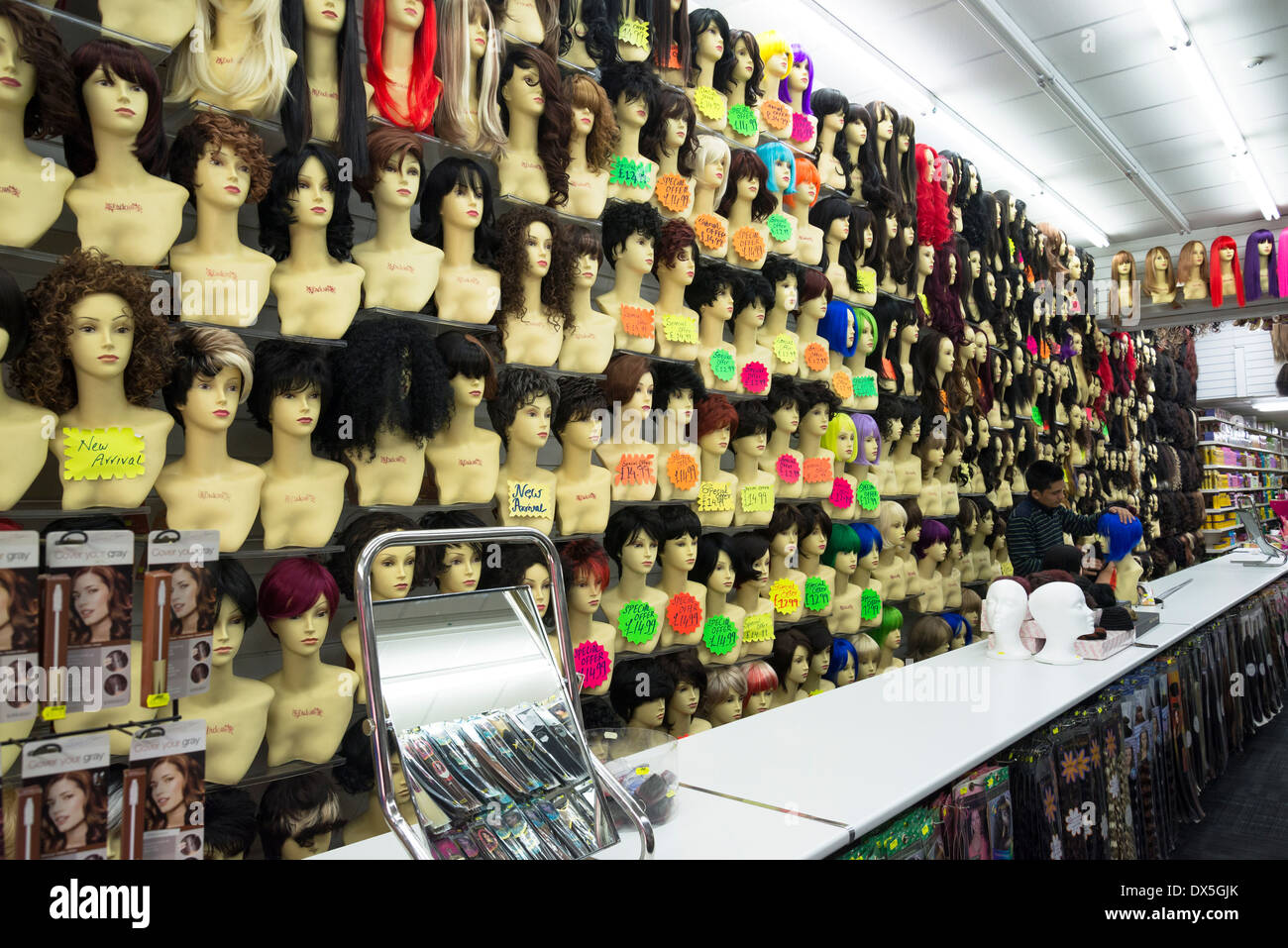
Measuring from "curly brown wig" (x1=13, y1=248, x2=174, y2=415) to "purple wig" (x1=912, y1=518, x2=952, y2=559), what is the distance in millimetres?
3768

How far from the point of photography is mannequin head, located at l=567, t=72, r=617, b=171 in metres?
2.79

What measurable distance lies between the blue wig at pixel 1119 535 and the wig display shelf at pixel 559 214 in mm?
2546

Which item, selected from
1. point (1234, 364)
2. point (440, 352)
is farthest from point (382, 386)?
point (1234, 364)

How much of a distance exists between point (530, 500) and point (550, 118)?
1236 millimetres

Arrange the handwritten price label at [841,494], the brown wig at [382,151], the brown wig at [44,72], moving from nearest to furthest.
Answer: the brown wig at [44,72], the brown wig at [382,151], the handwritten price label at [841,494]

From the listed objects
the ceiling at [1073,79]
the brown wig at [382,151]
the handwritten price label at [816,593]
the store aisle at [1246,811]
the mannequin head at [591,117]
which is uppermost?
the ceiling at [1073,79]

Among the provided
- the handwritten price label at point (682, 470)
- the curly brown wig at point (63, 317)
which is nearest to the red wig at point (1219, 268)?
the handwritten price label at point (682, 470)

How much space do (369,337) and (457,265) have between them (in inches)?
16.1

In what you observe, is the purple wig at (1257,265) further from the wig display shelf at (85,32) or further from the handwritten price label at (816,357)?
the wig display shelf at (85,32)

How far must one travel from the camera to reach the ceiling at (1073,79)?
4.27m

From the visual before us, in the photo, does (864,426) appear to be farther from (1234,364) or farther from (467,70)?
(1234,364)

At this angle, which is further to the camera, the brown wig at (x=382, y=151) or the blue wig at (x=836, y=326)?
the blue wig at (x=836, y=326)

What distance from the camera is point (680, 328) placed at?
3178mm
